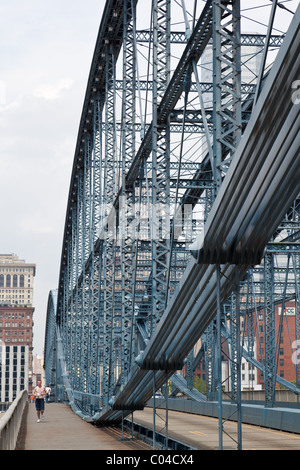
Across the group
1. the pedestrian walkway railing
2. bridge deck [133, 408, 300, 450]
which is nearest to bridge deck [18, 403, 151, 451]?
the pedestrian walkway railing

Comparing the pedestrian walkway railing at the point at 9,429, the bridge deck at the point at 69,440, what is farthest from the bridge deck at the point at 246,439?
the pedestrian walkway railing at the point at 9,429

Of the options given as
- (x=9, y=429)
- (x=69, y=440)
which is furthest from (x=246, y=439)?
(x=9, y=429)

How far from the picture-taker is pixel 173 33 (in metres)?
28.4

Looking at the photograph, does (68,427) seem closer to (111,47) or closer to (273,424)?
(273,424)

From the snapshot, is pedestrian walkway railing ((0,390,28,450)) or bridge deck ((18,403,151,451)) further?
bridge deck ((18,403,151,451))

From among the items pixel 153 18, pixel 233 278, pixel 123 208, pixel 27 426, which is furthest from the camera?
pixel 123 208

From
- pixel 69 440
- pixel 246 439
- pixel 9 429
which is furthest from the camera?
pixel 246 439

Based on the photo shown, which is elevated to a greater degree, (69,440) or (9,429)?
(9,429)

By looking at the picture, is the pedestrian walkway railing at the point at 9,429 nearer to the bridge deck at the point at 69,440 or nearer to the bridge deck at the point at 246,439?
the bridge deck at the point at 69,440

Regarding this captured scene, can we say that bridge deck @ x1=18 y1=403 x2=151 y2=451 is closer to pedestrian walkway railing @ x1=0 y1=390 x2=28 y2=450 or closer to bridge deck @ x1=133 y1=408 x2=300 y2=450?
pedestrian walkway railing @ x1=0 y1=390 x2=28 y2=450

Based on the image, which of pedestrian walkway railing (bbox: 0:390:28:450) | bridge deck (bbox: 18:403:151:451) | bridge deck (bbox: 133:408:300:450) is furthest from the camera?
bridge deck (bbox: 18:403:151:451)

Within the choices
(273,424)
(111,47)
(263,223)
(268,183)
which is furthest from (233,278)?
(111,47)

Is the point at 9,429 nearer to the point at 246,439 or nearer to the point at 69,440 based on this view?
the point at 69,440
